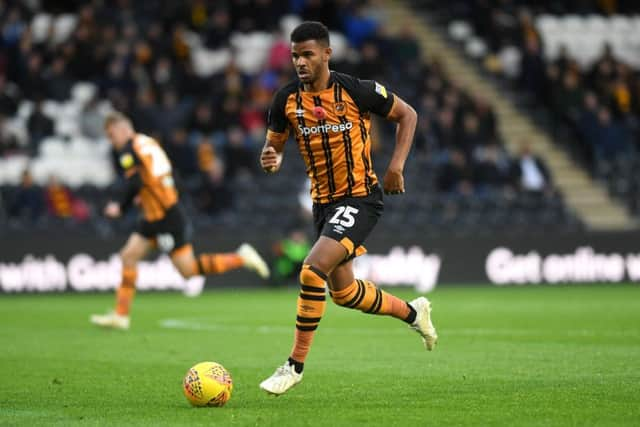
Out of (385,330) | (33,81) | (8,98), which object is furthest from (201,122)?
(385,330)

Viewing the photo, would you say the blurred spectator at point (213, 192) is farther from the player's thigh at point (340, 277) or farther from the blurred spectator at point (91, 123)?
the player's thigh at point (340, 277)

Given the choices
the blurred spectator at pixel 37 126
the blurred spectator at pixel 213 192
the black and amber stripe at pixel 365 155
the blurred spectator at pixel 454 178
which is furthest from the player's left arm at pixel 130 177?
the blurred spectator at pixel 454 178

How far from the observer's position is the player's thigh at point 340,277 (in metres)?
8.78

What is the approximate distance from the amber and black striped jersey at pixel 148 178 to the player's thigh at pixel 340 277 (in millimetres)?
5990

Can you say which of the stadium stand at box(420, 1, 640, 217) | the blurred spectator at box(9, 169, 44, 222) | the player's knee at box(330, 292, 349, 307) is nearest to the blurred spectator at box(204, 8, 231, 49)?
the blurred spectator at box(9, 169, 44, 222)

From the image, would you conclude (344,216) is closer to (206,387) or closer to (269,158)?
(269,158)

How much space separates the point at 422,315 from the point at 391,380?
0.55 m

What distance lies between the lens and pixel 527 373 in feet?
30.9

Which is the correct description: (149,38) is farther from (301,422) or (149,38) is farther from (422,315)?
(301,422)

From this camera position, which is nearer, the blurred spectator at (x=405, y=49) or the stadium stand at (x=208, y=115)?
the stadium stand at (x=208, y=115)

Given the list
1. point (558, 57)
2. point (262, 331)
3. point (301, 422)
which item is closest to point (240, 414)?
point (301, 422)

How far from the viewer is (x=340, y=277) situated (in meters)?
8.78

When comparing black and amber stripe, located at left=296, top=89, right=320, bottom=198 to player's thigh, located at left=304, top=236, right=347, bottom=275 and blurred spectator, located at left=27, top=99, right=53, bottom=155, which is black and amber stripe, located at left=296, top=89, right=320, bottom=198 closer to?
player's thigh, located at left=304, top=236, right=347, bottom=275

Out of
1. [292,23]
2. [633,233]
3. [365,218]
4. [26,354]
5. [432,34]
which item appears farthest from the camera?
[432,34]
